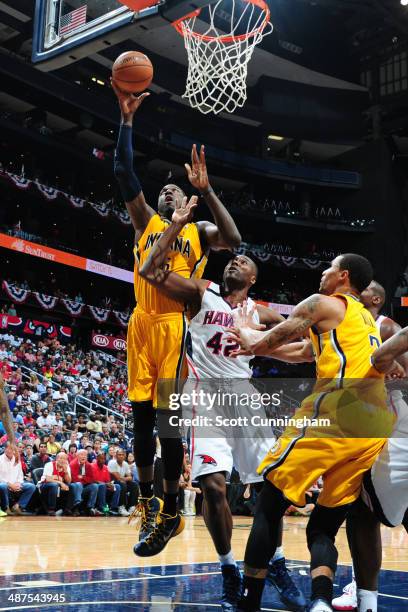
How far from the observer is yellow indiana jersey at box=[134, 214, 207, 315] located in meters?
4.70

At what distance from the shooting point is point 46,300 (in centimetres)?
2377

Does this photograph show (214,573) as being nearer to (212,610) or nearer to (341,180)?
(212,610)

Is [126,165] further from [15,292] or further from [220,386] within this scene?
[15,292]

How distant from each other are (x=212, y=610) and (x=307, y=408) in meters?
1.43

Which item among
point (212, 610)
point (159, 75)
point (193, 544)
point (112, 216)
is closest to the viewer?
point (212, 610)

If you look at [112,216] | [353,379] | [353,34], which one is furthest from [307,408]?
[353,34]

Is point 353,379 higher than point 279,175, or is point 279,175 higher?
point 279,175

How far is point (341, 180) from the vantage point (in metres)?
32.3

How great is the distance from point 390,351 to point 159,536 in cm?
208

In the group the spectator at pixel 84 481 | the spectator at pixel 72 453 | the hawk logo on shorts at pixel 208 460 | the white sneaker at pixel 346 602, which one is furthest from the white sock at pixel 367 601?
the spectator at pixel 72 453

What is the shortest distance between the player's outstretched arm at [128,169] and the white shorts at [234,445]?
130 cm

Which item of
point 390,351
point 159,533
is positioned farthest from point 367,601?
point 159,533

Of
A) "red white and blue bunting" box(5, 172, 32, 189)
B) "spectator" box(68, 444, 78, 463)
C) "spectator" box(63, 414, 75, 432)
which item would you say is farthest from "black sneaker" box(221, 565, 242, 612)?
"red white and blue bunting" box(5, 172, 32, 189)

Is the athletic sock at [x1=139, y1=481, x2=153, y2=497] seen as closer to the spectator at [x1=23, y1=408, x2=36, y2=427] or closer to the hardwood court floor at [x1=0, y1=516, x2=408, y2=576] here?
the hardwood court floor at [x1=0, y1=516, x2=408, y2=576]
